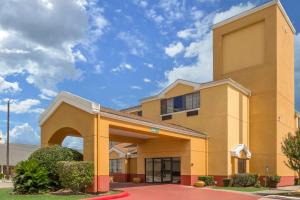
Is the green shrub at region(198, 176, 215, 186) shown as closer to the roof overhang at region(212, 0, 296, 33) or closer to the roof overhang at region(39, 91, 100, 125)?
the roof overhang at region(39, 91, 100, 125)

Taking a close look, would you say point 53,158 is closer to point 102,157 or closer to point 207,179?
point 102,157

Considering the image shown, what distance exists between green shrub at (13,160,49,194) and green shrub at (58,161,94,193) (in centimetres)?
129

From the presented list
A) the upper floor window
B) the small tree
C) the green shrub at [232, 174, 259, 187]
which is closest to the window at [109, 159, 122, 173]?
the upper floor window

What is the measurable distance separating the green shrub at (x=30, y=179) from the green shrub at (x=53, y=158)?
2.01 feet

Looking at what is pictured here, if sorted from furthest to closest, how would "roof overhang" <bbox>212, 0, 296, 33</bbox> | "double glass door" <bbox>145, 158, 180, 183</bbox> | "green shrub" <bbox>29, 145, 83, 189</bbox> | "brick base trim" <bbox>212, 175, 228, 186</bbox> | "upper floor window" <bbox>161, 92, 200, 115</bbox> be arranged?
"roof overhang" <bbox>212, 0, 296, 33</bbox> → "upper floor window" <bbox>161, 92, 200, 115</bbox> → "double glass door" <bbox>145, 158, 180, 183</bbox> → "brick base trim" <bbox>212, 175, 228, 186</bbox> → "green shrub" <bbox>29, 145, 83, 189</bbox>

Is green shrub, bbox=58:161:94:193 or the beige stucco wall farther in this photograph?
the beige stucco wall

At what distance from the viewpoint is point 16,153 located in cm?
6328

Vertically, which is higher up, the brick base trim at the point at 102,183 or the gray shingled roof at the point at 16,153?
the brick base trim at the point at 102,183

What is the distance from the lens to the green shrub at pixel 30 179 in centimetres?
2061

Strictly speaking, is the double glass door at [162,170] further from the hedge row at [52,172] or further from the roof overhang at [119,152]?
the hedge row at [52,172]

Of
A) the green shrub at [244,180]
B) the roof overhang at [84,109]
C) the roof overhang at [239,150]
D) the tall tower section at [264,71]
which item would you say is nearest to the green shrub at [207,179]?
the green shrub at [244,180]

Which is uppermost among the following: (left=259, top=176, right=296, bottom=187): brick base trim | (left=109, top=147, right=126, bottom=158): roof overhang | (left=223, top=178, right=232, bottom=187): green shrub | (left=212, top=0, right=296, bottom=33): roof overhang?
(left=212, top=0, right=296, bottom=33): roof overhang

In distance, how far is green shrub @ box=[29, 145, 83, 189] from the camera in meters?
21.9

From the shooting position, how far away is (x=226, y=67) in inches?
1483
